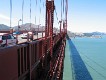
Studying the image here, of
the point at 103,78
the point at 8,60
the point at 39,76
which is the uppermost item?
the point at 8,60

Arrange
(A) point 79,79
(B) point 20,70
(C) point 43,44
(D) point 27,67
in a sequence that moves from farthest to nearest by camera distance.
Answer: (A) point 79,79, (C) point 43,44, (D) point 27,67, (B) point 20,70

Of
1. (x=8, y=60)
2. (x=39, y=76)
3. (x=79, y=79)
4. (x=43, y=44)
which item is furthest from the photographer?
(x=79, y=79)

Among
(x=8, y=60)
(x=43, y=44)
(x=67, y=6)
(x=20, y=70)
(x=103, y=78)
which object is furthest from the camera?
(x=67, y=6)

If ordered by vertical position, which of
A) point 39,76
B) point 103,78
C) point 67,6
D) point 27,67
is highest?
point 67,6

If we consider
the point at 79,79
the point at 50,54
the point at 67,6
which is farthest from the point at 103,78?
the point at 67,6

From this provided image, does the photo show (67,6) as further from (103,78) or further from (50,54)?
(50,54)

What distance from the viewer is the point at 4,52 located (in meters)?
5.36

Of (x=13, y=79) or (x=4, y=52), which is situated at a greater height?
(x=4, y=52)

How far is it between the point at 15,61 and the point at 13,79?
0.53 metres

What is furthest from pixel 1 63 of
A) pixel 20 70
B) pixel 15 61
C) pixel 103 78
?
pixel 103 78

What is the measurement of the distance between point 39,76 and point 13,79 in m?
6.65

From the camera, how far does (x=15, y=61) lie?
6480 millimetres

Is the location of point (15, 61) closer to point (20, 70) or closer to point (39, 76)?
point (20, 70)

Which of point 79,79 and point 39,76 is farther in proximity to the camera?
point 79,79
